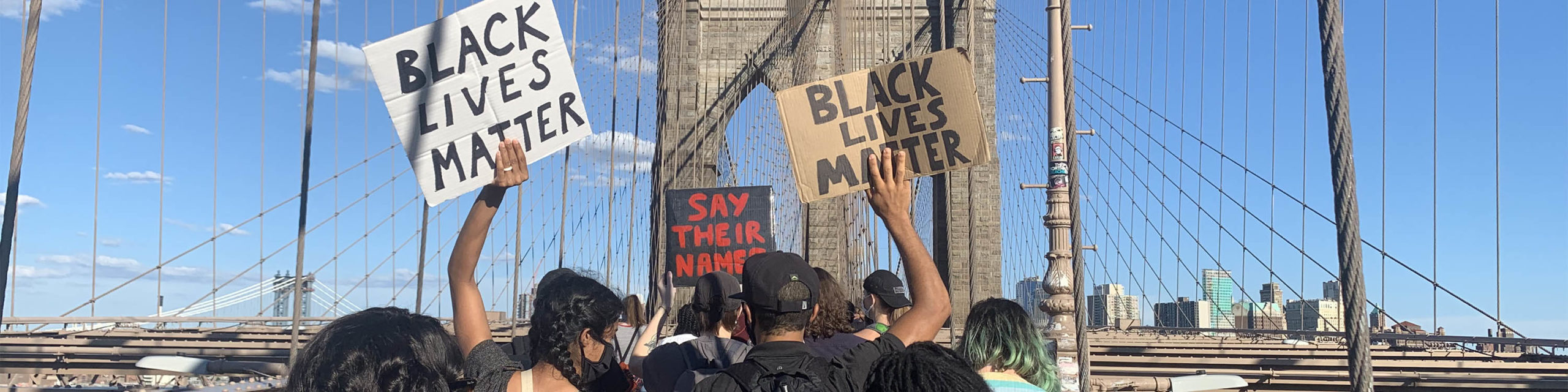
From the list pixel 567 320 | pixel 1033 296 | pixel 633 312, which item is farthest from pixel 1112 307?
pixel 567 320

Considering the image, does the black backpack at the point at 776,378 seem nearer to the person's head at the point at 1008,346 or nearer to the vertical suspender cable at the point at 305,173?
the person's head at the point at 1008,346

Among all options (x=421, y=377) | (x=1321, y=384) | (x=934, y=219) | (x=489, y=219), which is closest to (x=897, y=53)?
(x=934, y=219)

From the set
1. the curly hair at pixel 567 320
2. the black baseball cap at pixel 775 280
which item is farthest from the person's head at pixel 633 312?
the black baseball cap at pixel 775 280

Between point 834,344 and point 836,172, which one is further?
point 836,172

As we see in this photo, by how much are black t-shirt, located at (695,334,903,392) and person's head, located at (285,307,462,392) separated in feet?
1.59

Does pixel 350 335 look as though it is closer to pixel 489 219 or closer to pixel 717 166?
pixel 489 219

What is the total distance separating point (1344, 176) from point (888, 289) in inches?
51.4

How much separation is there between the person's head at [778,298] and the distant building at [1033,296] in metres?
0.68

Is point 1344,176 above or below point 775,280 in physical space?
above

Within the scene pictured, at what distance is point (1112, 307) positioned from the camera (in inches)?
909

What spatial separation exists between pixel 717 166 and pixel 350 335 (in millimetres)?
15952

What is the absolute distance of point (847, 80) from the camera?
3.70 metres

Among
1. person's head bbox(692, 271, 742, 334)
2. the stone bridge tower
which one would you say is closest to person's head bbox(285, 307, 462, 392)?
person's head bbox(692, 271, 742, 334)

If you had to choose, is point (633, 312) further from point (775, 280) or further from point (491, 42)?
point (775, 280)
